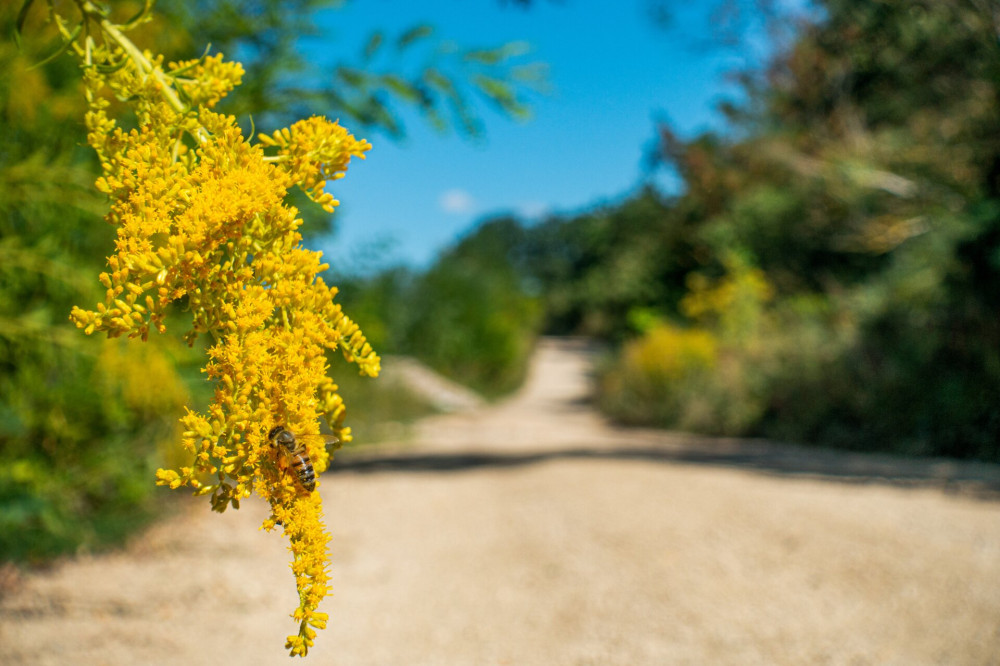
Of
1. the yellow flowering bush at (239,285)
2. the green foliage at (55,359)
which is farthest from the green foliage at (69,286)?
the yellow flowering bush at (239,285)

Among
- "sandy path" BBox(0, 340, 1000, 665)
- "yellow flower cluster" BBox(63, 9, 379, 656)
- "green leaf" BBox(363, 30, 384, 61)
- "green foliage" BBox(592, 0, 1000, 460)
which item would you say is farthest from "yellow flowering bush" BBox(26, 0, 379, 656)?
"green foliage" BBox(592, 0, 1000, 460)

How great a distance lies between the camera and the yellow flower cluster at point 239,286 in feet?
4.33

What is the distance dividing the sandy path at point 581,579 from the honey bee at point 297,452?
3090mm

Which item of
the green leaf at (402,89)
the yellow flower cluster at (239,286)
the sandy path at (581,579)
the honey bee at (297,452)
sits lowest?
the sandy path at (581,579)

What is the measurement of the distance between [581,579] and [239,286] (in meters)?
4.36

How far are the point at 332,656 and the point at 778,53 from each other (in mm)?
18913

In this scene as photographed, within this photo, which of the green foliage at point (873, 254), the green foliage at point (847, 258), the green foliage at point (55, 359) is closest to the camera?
the green foliage at point (55, 359)

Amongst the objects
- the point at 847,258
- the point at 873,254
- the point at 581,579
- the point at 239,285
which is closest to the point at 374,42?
the point at 239,285

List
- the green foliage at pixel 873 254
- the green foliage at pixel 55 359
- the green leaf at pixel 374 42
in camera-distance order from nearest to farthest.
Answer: the green leaf at pixel 374 42 < the green foliage at pixel 55 359 < the green foliage at pixel 873 254

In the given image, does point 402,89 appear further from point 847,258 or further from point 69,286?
point 847,258

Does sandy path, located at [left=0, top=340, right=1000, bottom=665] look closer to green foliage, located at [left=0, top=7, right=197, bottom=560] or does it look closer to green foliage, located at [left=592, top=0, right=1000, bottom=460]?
green foliage, located at [left=0, top=7, right=197, bottom=560]

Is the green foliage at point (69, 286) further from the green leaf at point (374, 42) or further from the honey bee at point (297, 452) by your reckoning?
the honey bee at point (297, 452)

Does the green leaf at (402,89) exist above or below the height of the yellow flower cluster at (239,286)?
above

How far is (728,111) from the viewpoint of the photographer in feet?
76.9
